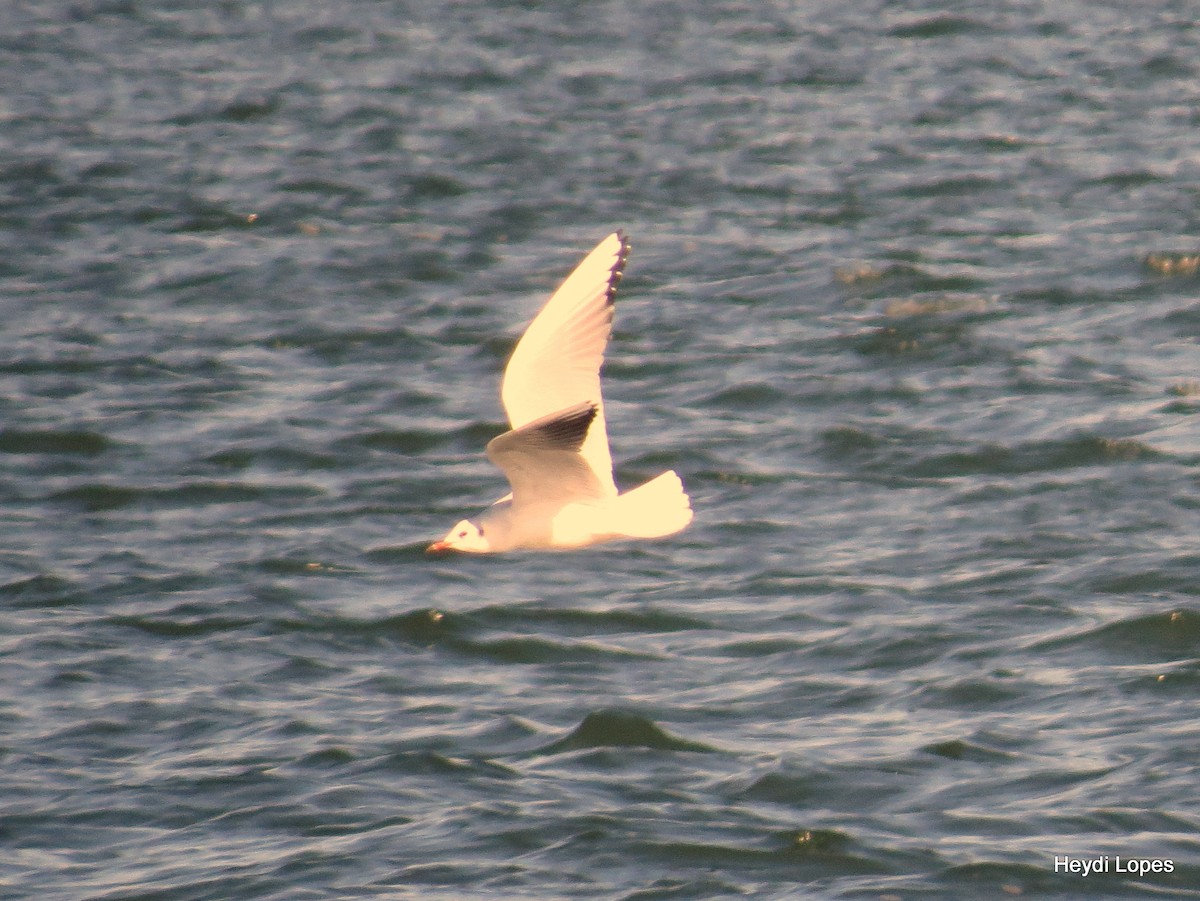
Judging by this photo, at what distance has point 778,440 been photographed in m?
13.4

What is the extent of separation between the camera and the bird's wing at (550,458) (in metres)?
8.46

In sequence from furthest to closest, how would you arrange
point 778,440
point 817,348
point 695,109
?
point 695,109, point 817,348, point 778,440

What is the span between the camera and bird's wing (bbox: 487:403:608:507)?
8461 mm

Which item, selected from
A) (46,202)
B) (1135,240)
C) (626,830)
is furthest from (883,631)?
(46,202)

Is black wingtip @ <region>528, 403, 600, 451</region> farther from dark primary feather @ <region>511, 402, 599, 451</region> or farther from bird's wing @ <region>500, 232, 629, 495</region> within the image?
bird's wing @ <region>500, 232, 629, 495</region>

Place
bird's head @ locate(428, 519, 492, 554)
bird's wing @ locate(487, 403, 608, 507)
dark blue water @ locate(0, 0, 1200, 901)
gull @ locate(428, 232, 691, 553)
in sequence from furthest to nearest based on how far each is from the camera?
bird's head @ locate(428, 519, 492, 554) → gull @ locate(428, 232, 691, 553) → dark blue water @ locate(0, 0, 1200, 901) → bird's wing @ locate(487, 403, 608, 507)

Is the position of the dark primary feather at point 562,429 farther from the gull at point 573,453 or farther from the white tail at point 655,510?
the white tail at point 655,510

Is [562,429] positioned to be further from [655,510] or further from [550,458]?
A: [655,510]

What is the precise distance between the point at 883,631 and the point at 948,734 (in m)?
1.22

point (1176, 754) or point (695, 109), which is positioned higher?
point (695, 109)

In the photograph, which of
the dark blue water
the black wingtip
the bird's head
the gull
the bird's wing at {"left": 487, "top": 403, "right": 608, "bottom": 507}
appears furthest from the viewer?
the bird's head

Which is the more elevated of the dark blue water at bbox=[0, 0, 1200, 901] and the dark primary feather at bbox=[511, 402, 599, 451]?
the dark primary feather at bbox=[511, 402, 599, 451]

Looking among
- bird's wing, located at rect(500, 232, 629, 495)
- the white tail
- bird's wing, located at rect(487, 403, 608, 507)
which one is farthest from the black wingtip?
the white tail

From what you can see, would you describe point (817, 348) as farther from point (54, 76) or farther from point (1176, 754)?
→ point (54, 76)
